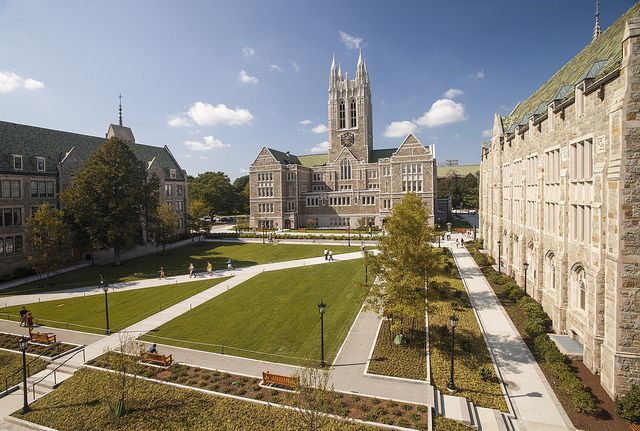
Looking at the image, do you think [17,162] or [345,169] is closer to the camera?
[17,162]

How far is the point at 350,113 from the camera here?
77625 mm

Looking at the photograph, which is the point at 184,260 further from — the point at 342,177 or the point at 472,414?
the point at 342,177

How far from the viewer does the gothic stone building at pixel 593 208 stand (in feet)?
39.4

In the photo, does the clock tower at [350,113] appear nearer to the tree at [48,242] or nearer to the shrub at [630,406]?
the tree at [48,242]

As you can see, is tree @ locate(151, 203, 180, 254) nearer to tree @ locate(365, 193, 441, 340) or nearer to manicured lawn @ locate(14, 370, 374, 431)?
manicured lawn @ locate(14, 370, 374, 431)

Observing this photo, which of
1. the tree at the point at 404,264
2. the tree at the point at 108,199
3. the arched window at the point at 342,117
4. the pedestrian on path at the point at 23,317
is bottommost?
the pedestrian on path at the point at 23,317

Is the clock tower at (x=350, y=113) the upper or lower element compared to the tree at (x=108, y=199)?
upper

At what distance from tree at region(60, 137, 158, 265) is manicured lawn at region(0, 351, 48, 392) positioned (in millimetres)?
20188

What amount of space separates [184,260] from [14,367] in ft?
82.1

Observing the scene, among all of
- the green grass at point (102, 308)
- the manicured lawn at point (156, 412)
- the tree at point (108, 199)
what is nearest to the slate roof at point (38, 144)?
the tree at point (108, 199)

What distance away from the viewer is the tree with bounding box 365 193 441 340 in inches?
659

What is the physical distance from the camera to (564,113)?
57.6 ft

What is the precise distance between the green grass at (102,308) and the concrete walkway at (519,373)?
21.6 metres

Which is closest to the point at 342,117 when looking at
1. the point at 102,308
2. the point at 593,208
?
the point at 102,308
